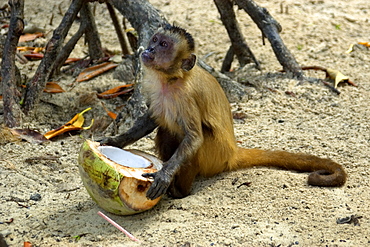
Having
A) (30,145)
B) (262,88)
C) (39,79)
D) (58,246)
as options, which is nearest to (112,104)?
(39,79)

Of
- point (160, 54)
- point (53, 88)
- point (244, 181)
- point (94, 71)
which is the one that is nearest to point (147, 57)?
point (160, 54)

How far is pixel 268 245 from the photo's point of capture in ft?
9.87

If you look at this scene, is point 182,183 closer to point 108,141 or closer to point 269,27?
point 108,141

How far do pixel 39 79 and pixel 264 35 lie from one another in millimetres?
2400

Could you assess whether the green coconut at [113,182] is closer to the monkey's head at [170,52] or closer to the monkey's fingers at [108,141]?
the monkey's fingers at [108,141]

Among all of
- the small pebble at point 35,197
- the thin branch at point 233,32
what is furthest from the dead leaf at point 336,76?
the small pebble at point 35,197

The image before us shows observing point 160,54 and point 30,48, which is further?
point 30,48

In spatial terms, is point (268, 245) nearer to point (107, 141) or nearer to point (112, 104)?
point (107, 141)

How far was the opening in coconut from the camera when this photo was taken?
355 cm

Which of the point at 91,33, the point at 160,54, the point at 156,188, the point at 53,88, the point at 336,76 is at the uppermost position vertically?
the point at 160,54

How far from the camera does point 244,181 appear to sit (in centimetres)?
385

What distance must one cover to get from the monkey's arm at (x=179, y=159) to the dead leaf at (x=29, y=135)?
4.98ft

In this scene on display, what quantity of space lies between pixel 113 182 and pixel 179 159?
1.84ft

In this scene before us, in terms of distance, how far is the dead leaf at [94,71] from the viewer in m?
5.73
